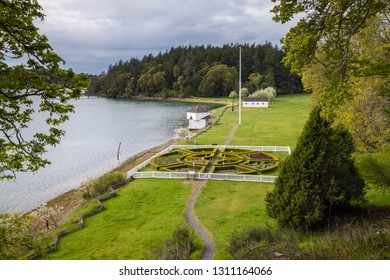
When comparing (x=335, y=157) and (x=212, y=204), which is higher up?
(x=335, y=157)

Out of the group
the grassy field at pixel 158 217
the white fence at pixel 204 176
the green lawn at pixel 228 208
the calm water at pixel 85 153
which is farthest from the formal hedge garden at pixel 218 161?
the calm water at pixel 85 153

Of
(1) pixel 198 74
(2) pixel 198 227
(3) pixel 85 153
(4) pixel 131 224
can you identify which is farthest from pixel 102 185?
(1) pixel 198 74

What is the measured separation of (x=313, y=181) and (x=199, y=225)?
6.96 meters

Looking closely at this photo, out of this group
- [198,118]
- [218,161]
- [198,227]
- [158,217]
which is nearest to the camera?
[198,227]

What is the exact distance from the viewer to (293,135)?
46.0m

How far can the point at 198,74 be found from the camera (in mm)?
137750

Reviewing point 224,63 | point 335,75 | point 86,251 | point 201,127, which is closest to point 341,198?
point 335,75

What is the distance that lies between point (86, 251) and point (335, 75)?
45.5 feet

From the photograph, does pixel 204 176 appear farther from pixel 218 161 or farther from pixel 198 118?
pixel 198 118

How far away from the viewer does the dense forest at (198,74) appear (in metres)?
125

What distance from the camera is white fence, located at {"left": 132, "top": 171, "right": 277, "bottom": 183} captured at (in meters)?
25.5

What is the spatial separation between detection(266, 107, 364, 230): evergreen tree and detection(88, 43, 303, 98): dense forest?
4007 inches

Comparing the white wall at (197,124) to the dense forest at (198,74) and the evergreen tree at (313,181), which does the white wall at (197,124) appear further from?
the dense forest at (198,74)

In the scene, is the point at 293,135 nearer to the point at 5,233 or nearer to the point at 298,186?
the point at 298,186
